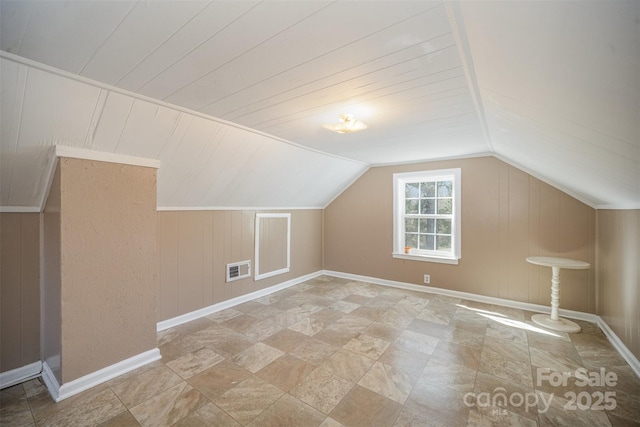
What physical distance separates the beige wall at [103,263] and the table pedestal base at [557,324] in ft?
13.4

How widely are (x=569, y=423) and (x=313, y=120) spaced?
9.14 ft

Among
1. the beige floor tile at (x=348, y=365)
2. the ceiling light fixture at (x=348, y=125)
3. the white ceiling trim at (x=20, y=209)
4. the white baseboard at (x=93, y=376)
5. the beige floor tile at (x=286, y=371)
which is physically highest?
the ceiling light fixture at (x=348, y=125)

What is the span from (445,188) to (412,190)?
51 cm

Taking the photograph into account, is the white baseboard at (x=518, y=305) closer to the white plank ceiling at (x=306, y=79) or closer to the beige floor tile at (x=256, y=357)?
the white plank ceiling at (x=306, y=79)

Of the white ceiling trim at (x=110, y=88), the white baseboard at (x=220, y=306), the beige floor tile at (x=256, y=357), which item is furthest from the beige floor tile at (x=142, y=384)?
the white ceiling trim at (x=110, y=88)

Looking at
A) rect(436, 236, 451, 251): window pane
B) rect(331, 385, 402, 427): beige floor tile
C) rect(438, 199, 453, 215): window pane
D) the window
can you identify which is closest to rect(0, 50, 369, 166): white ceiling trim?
rect(331, 385, 402, 427): beige floor tile

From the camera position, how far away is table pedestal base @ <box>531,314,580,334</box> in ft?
9.34

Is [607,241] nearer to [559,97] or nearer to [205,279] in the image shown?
[559,97]

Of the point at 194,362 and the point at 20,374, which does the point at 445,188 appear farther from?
the point at 20,374

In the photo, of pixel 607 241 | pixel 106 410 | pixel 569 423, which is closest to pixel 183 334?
pixel 106 410

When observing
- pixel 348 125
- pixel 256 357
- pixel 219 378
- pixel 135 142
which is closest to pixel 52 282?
pixel 135 142

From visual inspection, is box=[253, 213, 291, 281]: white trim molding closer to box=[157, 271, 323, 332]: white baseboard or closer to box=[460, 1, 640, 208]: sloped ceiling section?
box=[157, 271, 323, 332]: white baseboard

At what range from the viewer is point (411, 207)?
4.45m

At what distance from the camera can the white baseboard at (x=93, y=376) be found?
1887 mm
